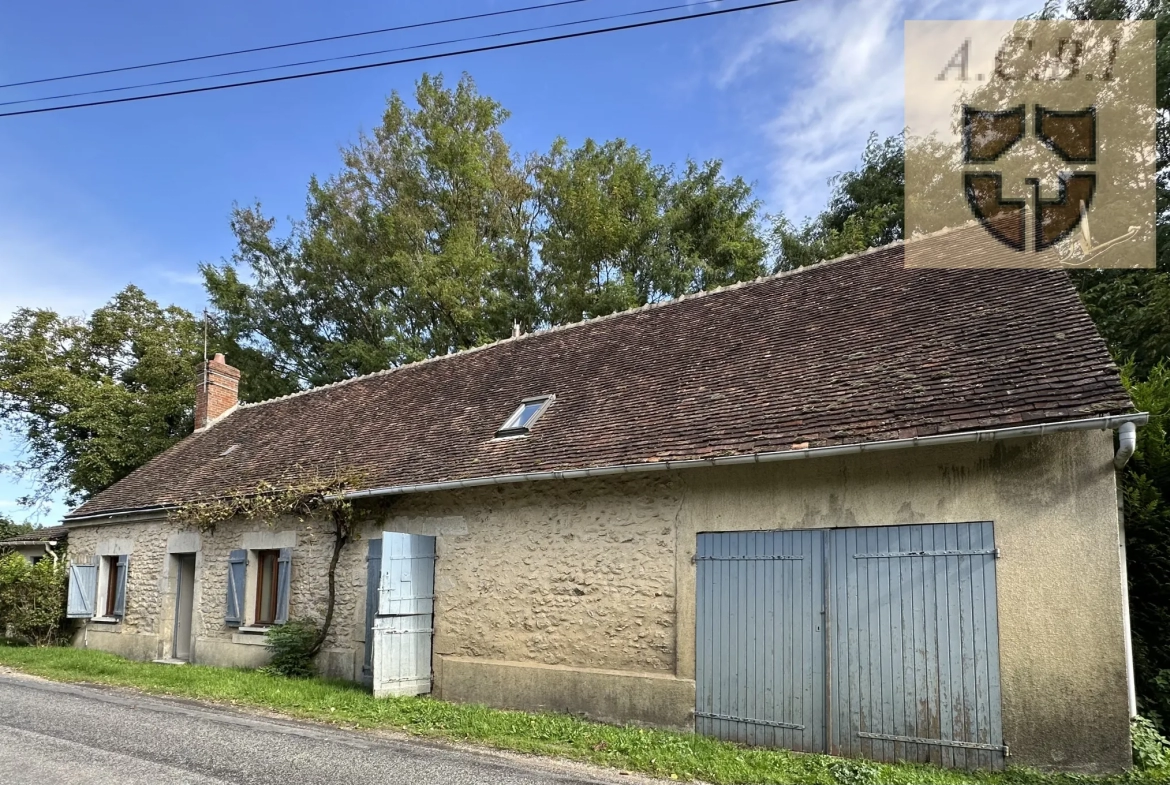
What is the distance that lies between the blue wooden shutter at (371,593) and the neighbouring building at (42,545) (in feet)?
31.6

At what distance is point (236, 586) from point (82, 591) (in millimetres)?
4761

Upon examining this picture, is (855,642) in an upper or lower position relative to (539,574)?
lower

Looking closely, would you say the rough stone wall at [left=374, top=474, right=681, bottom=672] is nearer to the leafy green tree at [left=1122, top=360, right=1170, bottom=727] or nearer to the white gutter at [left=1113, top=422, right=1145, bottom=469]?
the white gutter at [left=1113, top=422, right=1145, bottom=469]

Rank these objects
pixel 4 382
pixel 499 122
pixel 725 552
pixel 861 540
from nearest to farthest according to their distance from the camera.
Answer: pixel 861 540 → pixel 725 552 → pixel 4 382 → pixel 499 122

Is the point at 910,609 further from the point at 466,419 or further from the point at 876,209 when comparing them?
the point at 876,209

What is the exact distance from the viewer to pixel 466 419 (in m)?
11.8

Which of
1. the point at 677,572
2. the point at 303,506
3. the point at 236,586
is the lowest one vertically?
the point at 236,586

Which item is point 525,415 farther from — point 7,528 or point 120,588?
point 7,528

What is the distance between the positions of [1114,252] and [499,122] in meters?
19.5

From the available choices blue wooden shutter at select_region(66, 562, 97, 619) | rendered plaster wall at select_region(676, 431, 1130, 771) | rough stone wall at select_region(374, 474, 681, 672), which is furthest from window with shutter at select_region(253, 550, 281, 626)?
rendered plaster wall at select_region(676, 431, 1130, 771)

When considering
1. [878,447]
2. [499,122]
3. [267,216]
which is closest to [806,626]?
[878,447]

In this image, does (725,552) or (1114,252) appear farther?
(1114,252)

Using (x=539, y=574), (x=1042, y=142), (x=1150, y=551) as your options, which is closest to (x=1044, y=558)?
(x=1150, y=551)

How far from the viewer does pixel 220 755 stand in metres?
6.32
